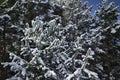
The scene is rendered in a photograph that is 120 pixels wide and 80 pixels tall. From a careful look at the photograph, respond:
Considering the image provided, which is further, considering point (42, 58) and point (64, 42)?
point (64, 42)

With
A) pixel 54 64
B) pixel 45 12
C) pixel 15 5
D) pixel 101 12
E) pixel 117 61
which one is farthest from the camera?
pixel 101 12

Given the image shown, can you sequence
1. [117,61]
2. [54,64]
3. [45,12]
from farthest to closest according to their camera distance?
[117,61] < [45,12] < [54,64]

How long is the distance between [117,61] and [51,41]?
654 inches

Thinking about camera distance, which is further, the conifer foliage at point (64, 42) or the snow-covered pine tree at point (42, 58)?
the conifer foliage at point (64, 42)

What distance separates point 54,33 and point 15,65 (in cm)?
283

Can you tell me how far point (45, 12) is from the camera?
80.4 feet

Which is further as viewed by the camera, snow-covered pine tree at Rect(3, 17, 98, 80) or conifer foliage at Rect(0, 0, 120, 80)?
conifer foliage at Rect(0, 0, 120, 80)

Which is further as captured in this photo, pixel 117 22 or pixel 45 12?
pixel 117 22

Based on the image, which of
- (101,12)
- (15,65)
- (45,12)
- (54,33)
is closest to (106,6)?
(101,12)

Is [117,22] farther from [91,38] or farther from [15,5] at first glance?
[15,5]

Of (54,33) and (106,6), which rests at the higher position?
(54,33)

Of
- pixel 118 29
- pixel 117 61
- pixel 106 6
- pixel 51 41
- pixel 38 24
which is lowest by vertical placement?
pixel 117 61

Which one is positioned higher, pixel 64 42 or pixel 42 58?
pixel 64 42

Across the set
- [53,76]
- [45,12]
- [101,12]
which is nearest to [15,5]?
[45,12]
